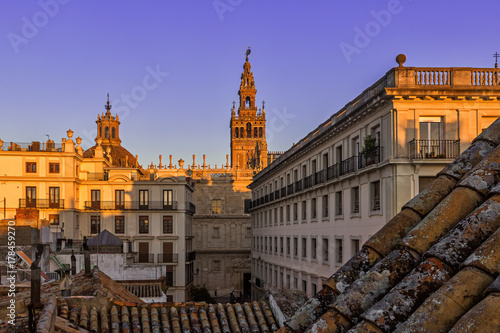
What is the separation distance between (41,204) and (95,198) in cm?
522

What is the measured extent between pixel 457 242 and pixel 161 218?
52.5 m

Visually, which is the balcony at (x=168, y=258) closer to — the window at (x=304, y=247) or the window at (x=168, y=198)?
the window at (x=168, y=198)

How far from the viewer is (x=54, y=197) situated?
53.0m

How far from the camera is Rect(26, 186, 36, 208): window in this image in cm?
5262

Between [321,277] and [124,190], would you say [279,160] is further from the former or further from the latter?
[124,190]

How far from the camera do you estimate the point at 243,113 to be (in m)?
126

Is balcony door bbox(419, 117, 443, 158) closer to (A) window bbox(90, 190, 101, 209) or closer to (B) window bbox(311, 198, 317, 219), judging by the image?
(B) window bbox(311, 198, 317, 219)

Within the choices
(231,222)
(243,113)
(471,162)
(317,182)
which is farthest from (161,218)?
(243,113)

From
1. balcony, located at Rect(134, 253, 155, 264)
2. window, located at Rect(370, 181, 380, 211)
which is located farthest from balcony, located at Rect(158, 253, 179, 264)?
window, located at Rect(370, 181, 380, 211)

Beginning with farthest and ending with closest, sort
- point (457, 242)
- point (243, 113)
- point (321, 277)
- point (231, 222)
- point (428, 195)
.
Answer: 1. point (243, 113)
2. point (231, 222)
3. point (321, 277)
4. point (428, 195)
5. point (457, 242)

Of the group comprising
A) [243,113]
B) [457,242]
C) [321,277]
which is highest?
[243,113]

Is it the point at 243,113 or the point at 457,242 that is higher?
the point at 243,113

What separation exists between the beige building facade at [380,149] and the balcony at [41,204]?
26.7 m

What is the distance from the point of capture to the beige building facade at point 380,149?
21.8m
